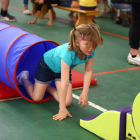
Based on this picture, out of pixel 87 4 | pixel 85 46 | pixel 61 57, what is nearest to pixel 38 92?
pixel 61 57

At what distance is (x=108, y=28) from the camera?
616 centimetres

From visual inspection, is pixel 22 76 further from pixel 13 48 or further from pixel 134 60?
pixel 134 60

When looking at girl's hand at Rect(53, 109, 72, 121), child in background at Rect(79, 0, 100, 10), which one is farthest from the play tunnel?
child in background at Rect(79, 0, 100, 10)

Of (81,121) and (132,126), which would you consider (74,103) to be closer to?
(81,121)

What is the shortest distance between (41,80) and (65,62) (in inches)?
18.8

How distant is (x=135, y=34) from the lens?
358 cm

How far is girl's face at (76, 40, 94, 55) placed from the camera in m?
2.08

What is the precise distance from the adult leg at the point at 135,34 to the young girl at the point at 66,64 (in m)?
1.47

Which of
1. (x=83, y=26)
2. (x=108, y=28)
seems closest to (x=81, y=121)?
(x=83, y=26)

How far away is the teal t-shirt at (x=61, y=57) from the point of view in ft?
7.14

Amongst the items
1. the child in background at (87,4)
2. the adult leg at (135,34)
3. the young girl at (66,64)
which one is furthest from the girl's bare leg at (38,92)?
the child in background at (87,4)

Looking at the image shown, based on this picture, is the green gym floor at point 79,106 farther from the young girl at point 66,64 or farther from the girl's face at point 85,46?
the girl's face at point 85,46

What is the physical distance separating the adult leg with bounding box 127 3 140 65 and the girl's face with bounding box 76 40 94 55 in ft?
5.34

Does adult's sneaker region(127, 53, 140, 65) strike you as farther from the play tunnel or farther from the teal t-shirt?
the teal t-shirt
